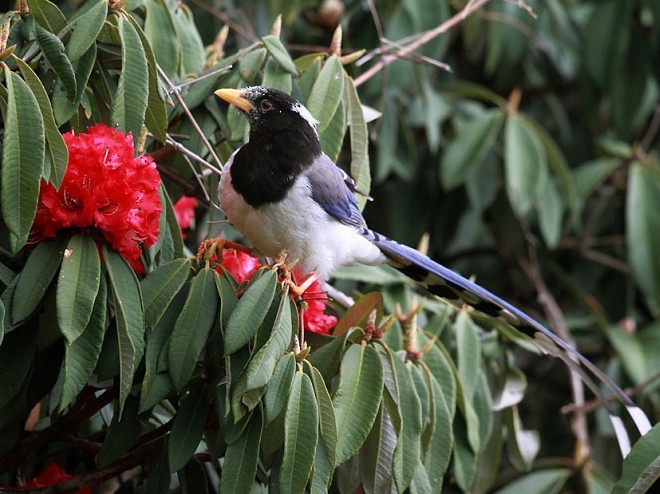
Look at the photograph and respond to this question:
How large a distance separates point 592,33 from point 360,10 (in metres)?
1.29

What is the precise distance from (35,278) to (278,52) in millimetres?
1037

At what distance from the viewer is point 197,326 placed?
6.96 feet

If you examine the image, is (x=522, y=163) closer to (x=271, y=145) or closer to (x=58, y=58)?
(x=271, y=145)

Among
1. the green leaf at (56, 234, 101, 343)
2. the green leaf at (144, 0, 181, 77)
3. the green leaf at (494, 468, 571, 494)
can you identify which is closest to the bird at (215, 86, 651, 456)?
the green leaf at (144, 0, 181, 77)

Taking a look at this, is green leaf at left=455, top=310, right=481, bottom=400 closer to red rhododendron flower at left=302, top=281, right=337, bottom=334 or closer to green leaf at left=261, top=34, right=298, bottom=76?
red rhododendron flower at left=302, top=281, right=337, bottom=334

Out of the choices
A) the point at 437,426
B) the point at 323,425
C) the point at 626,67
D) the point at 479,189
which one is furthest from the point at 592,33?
the point at 323,425

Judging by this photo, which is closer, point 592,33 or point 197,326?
point 197,326

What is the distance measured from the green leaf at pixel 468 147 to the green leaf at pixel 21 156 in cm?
276

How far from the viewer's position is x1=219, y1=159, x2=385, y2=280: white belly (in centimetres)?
269

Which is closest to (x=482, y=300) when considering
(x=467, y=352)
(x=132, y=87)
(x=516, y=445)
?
(x=467, y=352)

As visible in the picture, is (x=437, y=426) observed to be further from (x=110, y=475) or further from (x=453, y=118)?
(x=453, y=118)

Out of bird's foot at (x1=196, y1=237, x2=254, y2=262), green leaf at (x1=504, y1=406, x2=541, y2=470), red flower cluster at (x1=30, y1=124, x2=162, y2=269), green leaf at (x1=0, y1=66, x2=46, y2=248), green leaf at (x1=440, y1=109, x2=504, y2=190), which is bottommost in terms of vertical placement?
green leaf at (x1=504, y1=406, x2=541, y2=470)

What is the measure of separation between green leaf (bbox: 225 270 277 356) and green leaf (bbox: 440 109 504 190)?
2435 millimetres

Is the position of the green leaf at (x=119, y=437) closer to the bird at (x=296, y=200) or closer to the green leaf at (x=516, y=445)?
the bird at (x=296, y=200)
